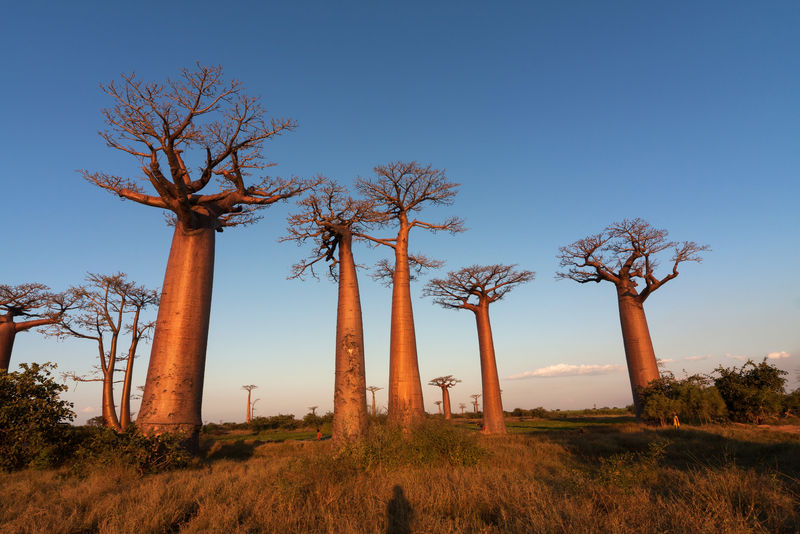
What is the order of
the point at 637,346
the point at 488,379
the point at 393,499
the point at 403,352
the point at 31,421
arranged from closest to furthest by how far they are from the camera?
the point at 393,499 → the point at 31,421 → the point at 403,352 → the point at 637,346 → the point at 488,379

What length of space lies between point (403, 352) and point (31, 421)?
9488mm

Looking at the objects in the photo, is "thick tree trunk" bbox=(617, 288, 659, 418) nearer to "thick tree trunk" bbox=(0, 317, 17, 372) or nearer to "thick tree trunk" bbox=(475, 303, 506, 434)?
"thick tree trunk" bbox=(475, 303, 506, 434)

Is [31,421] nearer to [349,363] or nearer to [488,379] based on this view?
[349,363]

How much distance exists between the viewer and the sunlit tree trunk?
36.7ft

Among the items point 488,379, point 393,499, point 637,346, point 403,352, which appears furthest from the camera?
Answer: point 488,379

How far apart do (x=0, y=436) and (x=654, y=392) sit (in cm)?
2136

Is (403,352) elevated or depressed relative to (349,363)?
elevated

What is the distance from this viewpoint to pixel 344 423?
11148mm

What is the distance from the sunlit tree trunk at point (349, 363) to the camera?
11195 millimetres

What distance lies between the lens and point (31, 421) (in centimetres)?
834

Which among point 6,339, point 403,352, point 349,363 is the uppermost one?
point 6,339

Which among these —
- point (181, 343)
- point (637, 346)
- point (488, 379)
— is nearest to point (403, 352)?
point (181, 343)

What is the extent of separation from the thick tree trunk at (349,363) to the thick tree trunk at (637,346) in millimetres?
13775

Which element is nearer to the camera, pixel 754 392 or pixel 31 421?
pixel 31 421
